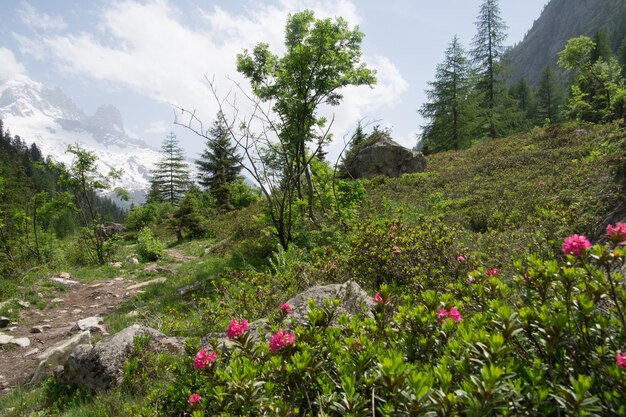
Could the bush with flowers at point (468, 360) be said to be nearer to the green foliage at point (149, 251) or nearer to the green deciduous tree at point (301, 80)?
the green deciduous tree at point (301, 80)

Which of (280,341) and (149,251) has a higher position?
(280,341)

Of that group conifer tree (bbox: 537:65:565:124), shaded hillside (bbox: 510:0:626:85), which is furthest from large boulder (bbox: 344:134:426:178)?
shaded hillside (bbox: 510:0:626:85)

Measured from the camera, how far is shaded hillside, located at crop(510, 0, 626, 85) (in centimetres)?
12544

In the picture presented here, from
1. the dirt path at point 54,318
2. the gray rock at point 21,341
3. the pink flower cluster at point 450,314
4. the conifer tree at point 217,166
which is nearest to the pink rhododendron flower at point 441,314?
the pink flower cluster at point 450,314

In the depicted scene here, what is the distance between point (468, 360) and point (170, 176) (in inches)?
1652

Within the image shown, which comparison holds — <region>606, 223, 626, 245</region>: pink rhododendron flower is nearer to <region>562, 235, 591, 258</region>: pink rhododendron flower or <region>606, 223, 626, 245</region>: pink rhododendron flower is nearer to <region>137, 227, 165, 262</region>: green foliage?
<region>562, 235, 591, 258</region>: pink rhododendron flower

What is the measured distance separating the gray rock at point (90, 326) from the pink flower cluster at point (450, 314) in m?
6.58

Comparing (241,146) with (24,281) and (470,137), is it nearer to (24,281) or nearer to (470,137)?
(24,281)

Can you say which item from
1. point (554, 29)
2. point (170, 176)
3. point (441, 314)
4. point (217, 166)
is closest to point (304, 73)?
point (441, 314)

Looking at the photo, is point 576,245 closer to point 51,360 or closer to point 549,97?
point 51,360

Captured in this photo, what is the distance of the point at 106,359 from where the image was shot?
4.07 m

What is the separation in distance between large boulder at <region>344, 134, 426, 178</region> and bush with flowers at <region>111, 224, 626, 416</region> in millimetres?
17257

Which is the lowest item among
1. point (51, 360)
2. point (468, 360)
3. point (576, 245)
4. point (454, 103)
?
point (51, 360)

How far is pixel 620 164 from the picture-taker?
578 centimetres
